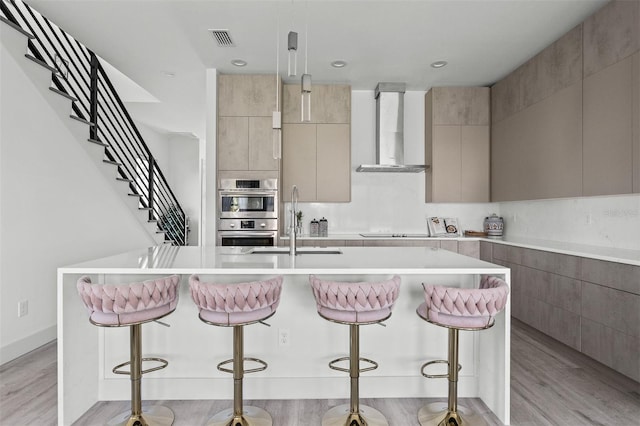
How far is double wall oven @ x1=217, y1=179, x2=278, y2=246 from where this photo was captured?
4.52 metres

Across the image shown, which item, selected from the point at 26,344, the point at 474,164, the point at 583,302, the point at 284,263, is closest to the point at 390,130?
the point at 474,164

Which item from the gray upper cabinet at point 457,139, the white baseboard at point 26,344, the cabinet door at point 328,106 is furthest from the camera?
the gray upper cabinet at point 457,139

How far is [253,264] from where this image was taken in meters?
2.17

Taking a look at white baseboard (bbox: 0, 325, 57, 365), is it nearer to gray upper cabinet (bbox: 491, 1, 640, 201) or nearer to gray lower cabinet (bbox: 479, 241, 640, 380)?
gray lower cabinet (bbox: 479, 241, 640, 380)

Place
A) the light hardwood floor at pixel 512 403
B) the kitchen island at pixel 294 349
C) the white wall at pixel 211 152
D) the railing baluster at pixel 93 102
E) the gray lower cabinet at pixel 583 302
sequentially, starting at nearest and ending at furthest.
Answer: the light hardwood floor at pixel 512 403 < the kitchen island at pixel 294 349 < the gray lower cabinet at pixel 583 302 < the railing baluster at pixel 93 102 < the white wall at pixel 211 152

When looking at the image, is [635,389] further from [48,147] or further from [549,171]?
[48,147]

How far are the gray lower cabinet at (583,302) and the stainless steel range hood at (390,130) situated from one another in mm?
1851

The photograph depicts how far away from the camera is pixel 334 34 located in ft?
11.6

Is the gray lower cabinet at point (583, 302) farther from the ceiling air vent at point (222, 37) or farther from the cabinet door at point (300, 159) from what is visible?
the ceiling air vent at point (222, 37)

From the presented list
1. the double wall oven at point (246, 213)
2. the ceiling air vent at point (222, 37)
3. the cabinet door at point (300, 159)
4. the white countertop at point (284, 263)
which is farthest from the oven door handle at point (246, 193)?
the white countertop at point (284, 263)

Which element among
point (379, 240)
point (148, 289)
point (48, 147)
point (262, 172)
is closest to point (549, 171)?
point (379, 240)

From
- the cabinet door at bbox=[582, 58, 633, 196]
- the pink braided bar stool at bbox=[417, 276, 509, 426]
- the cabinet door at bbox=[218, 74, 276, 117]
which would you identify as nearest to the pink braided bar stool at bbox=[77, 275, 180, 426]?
the pink braided bar stool at bbox=[417, 276, 509, 426]

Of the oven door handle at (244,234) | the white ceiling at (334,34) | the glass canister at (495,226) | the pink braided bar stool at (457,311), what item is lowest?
the pink braided bar stool at (457,311)

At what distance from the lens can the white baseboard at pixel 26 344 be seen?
2.96 m
